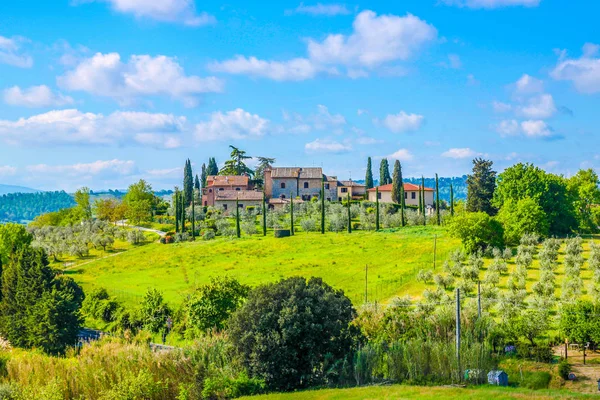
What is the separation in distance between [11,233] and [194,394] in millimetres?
49332

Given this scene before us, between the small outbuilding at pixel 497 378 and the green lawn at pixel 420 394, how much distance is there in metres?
1.00

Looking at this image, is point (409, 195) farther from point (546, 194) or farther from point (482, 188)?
point (546, 194)

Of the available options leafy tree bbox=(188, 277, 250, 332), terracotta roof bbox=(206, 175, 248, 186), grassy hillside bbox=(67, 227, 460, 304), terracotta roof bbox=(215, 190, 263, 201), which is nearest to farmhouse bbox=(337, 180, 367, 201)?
terracotta roof bbox=(215, 190, 263, 201)

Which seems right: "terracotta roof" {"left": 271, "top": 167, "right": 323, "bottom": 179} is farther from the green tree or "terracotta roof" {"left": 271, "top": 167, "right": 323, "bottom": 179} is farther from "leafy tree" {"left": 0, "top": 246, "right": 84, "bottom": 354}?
"leafy tree" {"left": 0, "top": 246, "right": 84, "bottom": 354}

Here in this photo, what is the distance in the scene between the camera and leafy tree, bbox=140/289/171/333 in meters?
40.2

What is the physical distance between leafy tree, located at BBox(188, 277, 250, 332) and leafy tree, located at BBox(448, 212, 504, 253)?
22.9 metres

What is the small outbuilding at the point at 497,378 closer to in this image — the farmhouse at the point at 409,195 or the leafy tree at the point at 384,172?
the farmhouse at the point at 409,195

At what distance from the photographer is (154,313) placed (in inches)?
1599

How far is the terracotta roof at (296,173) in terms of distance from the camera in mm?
99812

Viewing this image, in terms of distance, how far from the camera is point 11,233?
64.7m

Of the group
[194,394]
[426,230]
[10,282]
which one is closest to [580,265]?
[426,230]

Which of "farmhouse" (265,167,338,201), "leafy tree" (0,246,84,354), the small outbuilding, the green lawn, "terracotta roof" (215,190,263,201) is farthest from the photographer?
"farmhouse" (265,167,338,201)

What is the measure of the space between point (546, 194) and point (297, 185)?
159 feet

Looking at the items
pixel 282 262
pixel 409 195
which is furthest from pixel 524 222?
pixel 409 195
